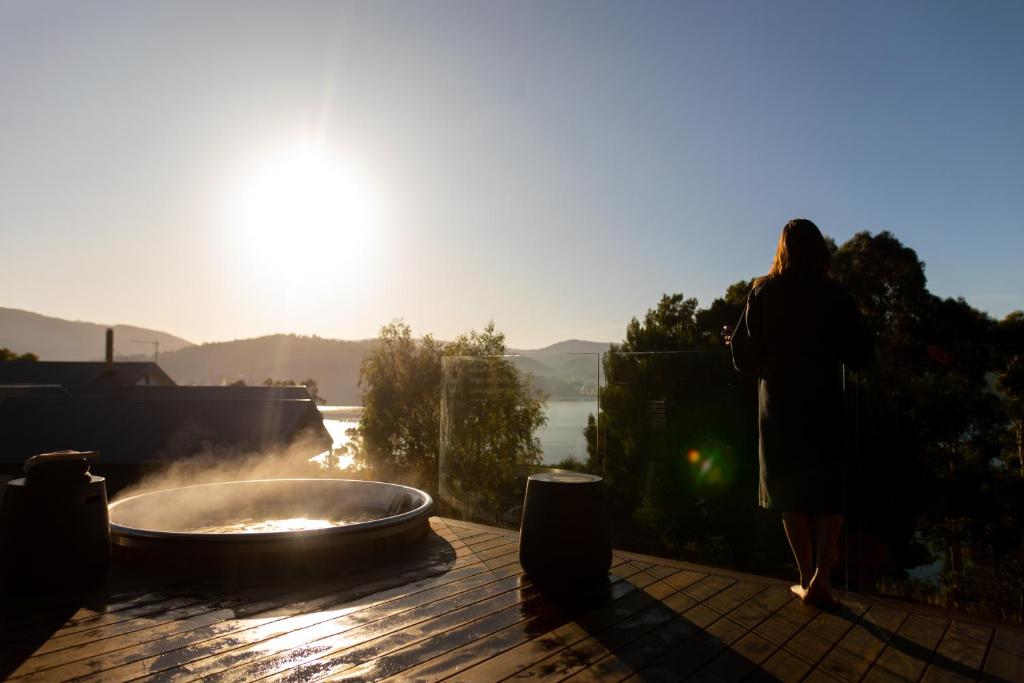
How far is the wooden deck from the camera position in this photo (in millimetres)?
1882

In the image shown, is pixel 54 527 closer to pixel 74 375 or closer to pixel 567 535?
pixel 567 535

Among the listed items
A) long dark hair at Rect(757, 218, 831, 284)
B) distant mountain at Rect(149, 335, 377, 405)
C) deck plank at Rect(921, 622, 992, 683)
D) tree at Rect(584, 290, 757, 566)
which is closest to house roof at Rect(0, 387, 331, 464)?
tree at Rect(584, 290, 757, 566)

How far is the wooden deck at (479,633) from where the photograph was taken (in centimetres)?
188

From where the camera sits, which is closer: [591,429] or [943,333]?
[591,429]

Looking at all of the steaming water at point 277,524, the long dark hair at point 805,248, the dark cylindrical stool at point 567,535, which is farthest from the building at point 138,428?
the long dark hair at point 805,248


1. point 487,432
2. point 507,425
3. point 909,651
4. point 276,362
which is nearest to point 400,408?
point 487,432

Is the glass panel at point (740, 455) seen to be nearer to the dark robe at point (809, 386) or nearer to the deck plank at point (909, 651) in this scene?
the dark robe at point (809, 386)

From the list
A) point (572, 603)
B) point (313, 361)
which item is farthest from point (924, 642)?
point (313, 361)

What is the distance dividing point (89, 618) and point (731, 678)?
2339mm

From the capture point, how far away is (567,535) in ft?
8.98

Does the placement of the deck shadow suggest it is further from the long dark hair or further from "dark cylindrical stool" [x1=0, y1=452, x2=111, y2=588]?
"dark cylindrical stool" [x1=0, y1=452, x2=111, y2=588]

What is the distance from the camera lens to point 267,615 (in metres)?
2.35

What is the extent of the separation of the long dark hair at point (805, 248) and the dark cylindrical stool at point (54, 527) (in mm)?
3294

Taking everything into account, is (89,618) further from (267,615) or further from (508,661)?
(508,661)
